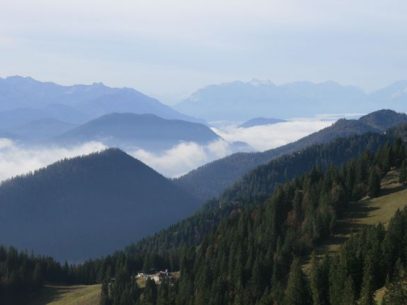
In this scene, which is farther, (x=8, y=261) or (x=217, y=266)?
(x=8, y=261)

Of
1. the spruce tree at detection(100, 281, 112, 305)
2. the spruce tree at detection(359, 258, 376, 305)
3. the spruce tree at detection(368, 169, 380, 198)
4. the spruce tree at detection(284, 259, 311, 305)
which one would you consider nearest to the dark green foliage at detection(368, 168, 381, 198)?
the spruce tree at detection(368, 169, 380, 198)

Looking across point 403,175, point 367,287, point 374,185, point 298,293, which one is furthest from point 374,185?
point 367,287

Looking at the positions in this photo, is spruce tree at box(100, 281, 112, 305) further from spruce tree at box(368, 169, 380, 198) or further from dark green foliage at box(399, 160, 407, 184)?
dark green foliage at box(399, 160, 407, 184)

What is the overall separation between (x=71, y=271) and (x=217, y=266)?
72.0m

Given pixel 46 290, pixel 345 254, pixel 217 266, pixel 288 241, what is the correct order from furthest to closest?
pixel 46 290
pixel 217 266
pixel 288 241
pixel 345 254

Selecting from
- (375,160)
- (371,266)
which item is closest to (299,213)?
(375,160)

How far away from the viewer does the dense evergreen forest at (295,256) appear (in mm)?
80875

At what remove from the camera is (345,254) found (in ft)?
273

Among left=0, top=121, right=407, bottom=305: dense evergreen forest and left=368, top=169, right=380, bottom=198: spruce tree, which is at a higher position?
left=368, top=169, right=380, bottom=198: spruce tree

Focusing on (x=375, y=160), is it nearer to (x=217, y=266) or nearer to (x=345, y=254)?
(x=217, y=266)

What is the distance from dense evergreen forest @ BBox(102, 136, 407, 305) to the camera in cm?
8088

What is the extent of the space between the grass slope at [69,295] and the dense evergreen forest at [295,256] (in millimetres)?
8100

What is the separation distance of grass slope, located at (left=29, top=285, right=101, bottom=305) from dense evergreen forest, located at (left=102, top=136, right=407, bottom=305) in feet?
26.6

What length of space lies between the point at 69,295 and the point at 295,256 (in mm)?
70268
